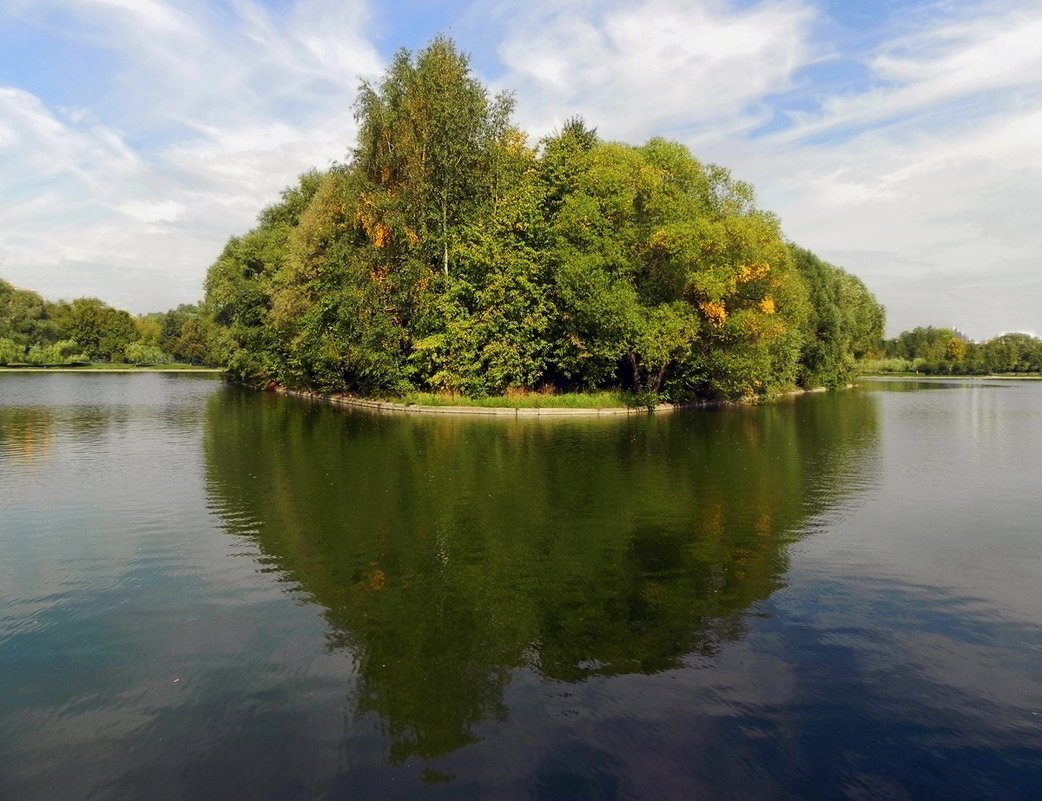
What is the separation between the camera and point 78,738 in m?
7.80

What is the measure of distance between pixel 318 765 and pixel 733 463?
2217 cm

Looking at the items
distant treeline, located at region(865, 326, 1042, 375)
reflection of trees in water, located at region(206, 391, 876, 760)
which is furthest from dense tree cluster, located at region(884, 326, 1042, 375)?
reflection of trees in water, located at region(206, 391, 876, 760)

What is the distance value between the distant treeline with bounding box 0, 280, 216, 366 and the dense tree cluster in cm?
14389

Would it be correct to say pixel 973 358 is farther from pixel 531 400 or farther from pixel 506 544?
pixel 506 544

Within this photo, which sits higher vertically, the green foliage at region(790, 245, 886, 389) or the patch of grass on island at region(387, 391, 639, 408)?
the green foliage at region(790, 245, 886, 389)

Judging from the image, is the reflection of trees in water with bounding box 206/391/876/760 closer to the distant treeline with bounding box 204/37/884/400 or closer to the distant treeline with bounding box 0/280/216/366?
the distant treeline with bounding box 204/37/884/400

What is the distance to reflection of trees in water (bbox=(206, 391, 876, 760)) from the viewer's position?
9.62m

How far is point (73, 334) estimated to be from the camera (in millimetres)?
135500

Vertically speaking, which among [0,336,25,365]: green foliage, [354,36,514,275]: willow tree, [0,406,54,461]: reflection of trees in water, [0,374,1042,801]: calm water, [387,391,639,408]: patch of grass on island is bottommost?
[0,374,1042,801]: calm water

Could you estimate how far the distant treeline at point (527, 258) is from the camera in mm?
47562

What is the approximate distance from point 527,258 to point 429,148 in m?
11.5

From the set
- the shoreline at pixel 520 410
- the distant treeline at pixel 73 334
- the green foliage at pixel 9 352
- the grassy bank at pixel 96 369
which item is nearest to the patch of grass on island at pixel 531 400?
the shoreline at pixel 520 410

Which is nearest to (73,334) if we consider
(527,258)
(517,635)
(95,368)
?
(95,368)

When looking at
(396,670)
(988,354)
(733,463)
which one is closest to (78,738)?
(396,670)
